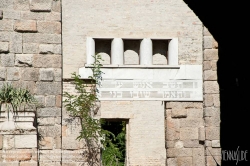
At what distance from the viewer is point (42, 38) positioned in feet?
33.5

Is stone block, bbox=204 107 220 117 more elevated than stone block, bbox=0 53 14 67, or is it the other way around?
stone block, bbox=0 53 14 67

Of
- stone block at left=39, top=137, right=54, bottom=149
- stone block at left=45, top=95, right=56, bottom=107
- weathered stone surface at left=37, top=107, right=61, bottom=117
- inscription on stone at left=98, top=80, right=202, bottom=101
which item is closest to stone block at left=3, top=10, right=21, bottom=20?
stone block at left=45, top=95, right=56, bottom=107

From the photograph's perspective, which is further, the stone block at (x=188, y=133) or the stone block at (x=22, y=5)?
the stone block at (x=188, y=133)

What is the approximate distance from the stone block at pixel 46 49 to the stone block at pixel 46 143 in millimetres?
1588

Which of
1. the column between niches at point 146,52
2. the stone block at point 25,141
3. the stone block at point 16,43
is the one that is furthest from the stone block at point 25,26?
the column between niches at point 146,52

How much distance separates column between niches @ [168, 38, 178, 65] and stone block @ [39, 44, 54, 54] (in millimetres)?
2900

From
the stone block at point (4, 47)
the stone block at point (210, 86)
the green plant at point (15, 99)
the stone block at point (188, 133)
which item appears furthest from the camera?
the stone block at point (210, 86)

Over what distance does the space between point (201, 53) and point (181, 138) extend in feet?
6.25

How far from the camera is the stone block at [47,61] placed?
10.1m

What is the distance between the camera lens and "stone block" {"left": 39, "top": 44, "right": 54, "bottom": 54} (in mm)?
10156

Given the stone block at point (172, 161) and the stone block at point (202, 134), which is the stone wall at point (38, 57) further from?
the stone block at point (202, 134)

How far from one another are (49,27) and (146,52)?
2.51 m

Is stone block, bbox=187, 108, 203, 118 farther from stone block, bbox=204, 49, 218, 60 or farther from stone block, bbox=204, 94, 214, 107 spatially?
stone block, bbox=204, 49, 218, 60

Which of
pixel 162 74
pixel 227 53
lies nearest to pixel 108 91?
pixel 162 74
